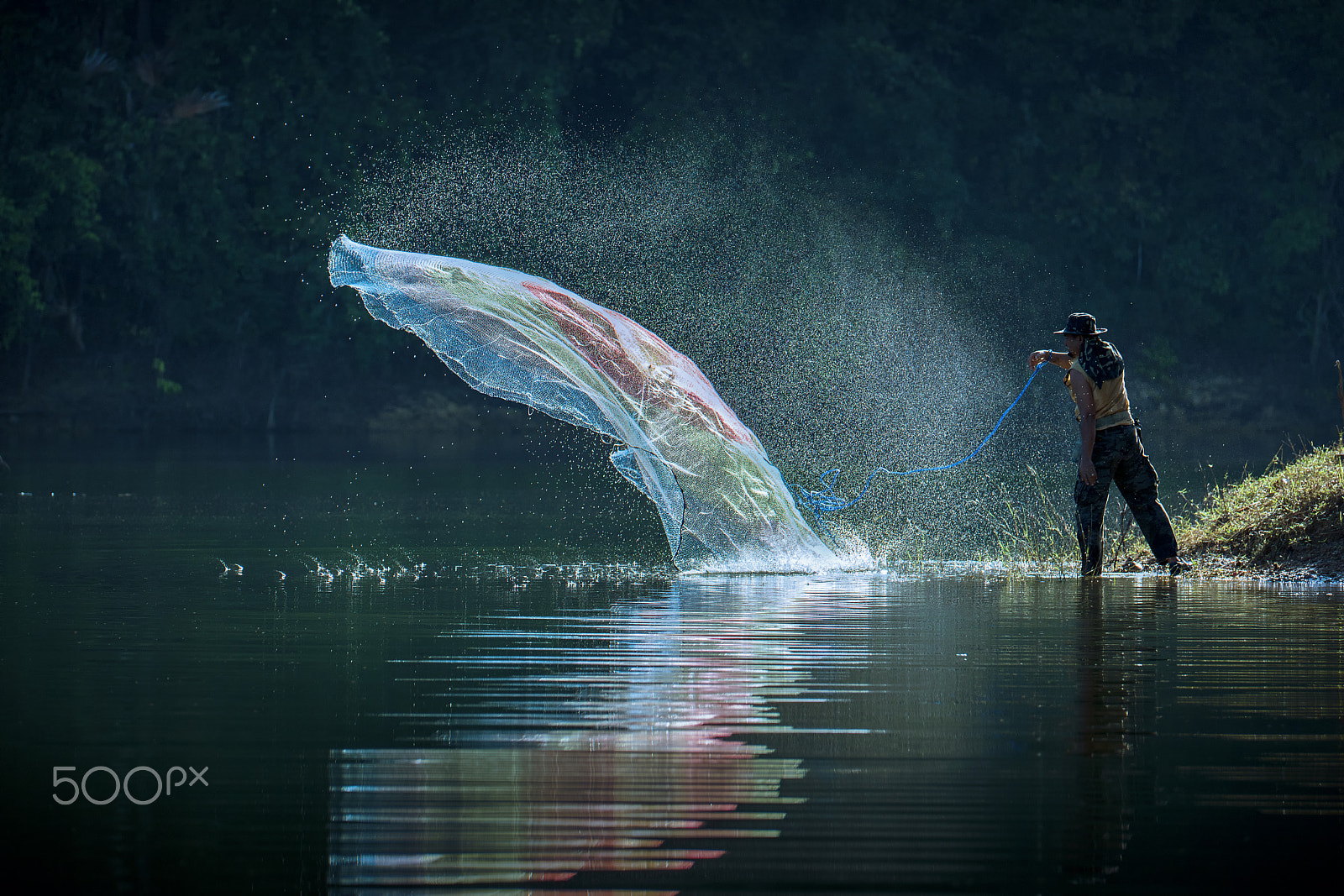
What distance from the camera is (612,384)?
14453mm

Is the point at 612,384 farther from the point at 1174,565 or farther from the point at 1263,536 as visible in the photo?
the point at 1263,536

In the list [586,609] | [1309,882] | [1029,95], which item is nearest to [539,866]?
[1309,882]

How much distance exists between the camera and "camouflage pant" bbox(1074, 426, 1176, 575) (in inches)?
545

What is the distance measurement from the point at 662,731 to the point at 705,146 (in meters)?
46.7

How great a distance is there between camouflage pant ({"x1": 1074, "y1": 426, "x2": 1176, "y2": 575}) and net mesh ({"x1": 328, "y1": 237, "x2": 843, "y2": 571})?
8.30 ft

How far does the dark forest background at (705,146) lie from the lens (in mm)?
50750

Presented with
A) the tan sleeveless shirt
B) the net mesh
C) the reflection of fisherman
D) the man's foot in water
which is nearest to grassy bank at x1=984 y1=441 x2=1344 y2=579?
the man's foot in water

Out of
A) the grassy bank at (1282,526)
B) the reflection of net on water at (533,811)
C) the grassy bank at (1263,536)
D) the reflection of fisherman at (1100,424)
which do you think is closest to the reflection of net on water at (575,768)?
the reflection of net on water at (533,811)

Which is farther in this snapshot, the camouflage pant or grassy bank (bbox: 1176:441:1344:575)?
grassy bank (bbox: 1176:441:1344:575)

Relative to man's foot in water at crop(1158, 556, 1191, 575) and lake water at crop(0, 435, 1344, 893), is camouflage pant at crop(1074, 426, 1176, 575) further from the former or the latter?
lake water at crop(0, 435, 1344, 893)

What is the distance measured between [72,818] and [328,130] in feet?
155

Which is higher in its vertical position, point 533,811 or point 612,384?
point 612,384

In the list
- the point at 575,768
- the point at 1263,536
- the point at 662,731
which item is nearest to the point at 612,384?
the point at 1263,536

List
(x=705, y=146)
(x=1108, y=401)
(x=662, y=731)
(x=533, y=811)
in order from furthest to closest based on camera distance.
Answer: (x=705, y=146), (x=1108, y=401), (x=662, y=731), (x=533, y=811)
